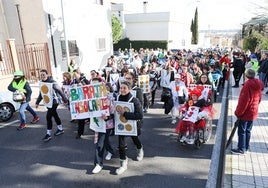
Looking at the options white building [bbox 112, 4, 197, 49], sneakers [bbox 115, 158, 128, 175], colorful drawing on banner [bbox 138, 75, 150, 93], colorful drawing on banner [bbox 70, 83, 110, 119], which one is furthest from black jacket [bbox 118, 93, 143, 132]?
white building [bbox 112, 4, 197, 49]

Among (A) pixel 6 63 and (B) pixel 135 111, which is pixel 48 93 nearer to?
(B) pixel 135 111

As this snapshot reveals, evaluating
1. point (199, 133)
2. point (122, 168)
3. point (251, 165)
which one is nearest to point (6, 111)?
point (122, 168)

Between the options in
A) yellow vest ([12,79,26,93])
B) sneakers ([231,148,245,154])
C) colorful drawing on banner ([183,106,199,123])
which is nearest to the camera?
sneakers ([231,148,245,154])

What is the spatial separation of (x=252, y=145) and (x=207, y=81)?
2219 millimetres

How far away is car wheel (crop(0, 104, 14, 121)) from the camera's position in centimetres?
774

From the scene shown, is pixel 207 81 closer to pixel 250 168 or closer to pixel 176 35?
pixel 250 168

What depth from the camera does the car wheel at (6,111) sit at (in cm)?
774

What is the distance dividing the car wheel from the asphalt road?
0.97 m

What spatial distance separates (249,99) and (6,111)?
7503mm

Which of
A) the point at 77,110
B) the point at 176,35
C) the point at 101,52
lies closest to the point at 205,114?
the point at 77,110

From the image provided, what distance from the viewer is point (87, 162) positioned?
5.09 m

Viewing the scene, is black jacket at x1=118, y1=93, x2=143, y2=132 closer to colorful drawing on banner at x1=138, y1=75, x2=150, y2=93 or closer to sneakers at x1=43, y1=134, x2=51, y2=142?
sneakers at x1=43, y1=134, x2=51, y2=142

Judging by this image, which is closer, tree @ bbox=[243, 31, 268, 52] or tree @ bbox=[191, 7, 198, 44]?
tree @ bbox=[243, 31, 268, 52]

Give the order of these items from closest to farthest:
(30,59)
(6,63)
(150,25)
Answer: (6,63), (30,59), (150,25)
